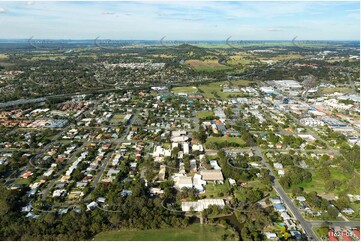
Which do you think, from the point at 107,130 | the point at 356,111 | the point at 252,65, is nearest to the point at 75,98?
the point at 107,130

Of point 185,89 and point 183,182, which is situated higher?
point 185,89

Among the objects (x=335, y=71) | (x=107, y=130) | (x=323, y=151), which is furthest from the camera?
(x=335, y=71)

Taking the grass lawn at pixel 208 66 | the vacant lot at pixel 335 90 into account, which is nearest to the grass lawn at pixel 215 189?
the vacant lot at pixel 335 90

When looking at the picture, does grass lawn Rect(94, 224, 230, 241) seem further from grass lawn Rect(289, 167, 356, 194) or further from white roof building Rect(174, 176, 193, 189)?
grass lawn Rect(289, 167, 356, 194)

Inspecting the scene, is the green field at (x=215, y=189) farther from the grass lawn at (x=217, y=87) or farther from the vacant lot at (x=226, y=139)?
the grass lawn at (x=217, y=87)

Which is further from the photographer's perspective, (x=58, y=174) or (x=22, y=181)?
(x=58, y=174)

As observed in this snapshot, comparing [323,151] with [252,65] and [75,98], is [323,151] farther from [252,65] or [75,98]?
[252,65]

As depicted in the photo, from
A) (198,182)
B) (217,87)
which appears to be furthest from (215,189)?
(217,87)

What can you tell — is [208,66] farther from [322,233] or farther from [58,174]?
[322,233]

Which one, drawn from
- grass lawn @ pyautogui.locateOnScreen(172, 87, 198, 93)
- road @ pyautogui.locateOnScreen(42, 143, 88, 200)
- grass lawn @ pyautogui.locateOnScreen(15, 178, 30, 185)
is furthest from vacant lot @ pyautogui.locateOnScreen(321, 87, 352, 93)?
grass lawn @ pyautogui.locateOnScreen(15, 178, 30, 185)
